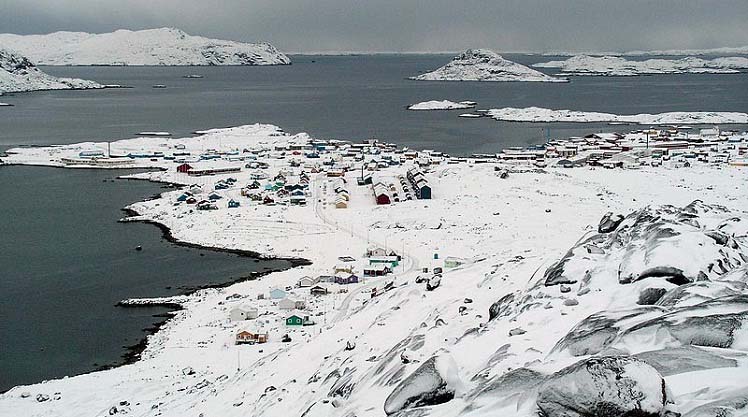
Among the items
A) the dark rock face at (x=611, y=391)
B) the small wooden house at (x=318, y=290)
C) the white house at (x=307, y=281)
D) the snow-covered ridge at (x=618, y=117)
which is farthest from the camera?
the snow-covered ridge at (x=618, y=117)

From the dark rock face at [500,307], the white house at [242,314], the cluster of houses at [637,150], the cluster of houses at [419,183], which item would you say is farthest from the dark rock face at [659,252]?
the cluster of houses at [637,150]

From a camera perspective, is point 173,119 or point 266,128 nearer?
point 266,128

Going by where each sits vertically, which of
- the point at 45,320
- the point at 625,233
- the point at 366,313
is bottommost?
the point at 45,320

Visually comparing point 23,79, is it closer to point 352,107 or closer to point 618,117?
point 352,107

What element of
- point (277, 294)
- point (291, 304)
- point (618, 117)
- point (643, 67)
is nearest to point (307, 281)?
point (277, 294)

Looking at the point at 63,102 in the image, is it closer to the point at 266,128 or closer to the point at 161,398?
the point at 266,128

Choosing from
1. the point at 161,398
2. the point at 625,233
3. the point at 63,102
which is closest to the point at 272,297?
the point at 161,398

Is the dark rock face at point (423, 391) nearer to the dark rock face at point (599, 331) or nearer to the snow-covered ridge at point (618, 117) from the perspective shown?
the dark rock face at point (599, 331)
